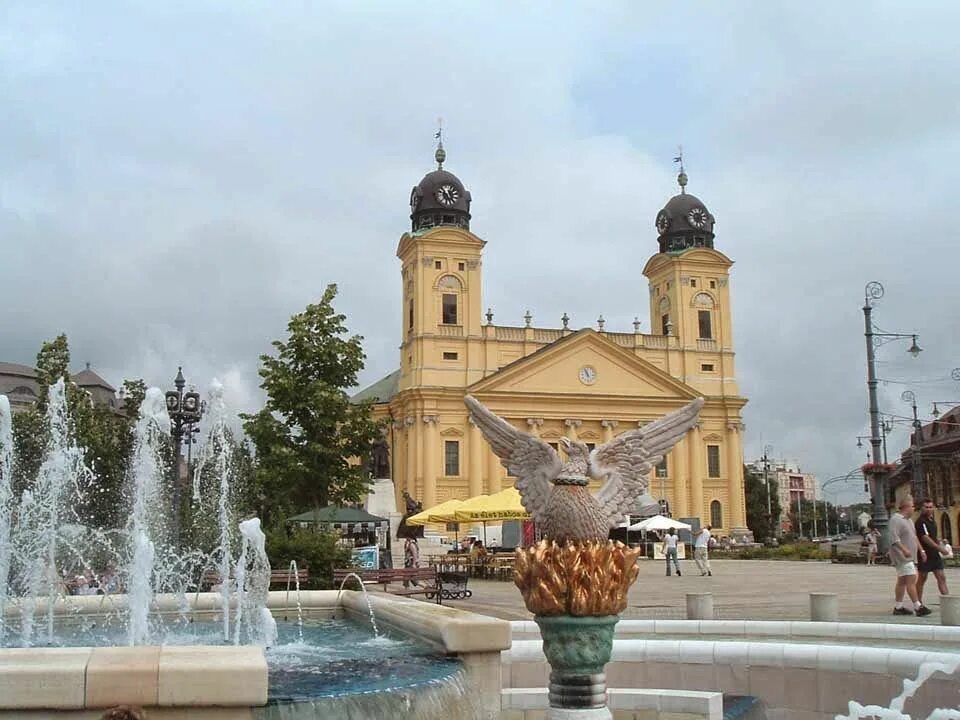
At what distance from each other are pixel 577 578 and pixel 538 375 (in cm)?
5664

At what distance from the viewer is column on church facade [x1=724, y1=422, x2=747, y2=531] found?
64938 millimetres

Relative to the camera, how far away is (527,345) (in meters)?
64.1

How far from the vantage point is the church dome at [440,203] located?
63.5 m

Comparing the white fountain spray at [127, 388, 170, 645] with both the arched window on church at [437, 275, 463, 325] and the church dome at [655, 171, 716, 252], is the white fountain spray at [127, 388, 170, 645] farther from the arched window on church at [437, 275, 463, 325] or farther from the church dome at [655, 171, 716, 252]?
the church dome at [655, 171, 716, 252]

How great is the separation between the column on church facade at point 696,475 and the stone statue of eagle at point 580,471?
5721cm

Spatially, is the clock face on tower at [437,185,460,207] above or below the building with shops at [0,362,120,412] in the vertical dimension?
above

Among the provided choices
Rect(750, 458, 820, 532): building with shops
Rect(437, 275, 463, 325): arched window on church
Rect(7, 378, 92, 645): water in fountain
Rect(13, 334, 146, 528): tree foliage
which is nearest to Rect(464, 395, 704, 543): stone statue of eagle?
Rect(7, 378, 92, 645): water in fountain

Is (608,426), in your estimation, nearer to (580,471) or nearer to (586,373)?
(586,373)

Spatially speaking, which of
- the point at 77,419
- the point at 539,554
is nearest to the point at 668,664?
the point at 539,554

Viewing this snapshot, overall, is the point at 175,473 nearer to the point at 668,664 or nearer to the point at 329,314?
the point at 329,314

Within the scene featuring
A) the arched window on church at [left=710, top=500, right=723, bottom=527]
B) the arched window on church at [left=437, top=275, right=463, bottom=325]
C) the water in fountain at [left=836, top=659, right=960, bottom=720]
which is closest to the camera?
the water in fountain at [left=836, top=659, right=960, bottom=720]

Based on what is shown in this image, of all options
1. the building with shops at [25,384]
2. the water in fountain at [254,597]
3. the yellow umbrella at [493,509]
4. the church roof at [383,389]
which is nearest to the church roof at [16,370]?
the building with shops at [25,384]

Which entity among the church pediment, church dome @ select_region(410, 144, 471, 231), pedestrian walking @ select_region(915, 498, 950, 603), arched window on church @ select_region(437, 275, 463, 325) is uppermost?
church dome @ select_region(410, 144, 471, 231)

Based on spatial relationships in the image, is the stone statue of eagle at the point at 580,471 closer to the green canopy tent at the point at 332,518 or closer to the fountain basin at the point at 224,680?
the fountain basin at the point at 224,680
